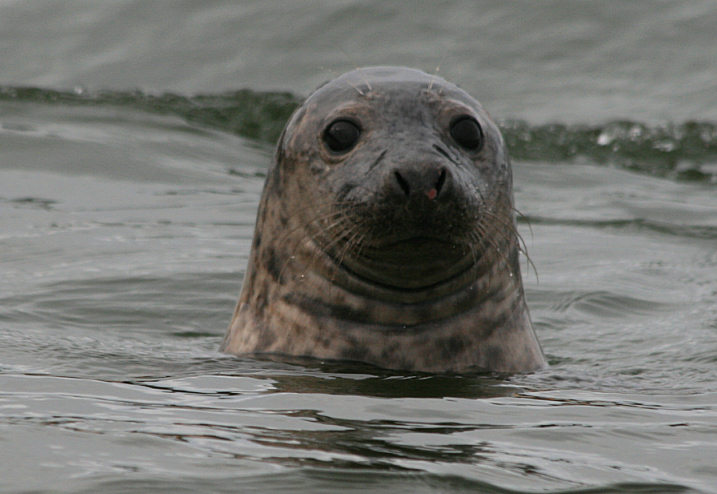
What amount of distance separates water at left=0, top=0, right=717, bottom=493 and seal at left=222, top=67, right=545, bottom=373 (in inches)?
7.5

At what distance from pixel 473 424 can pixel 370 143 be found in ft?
4.12

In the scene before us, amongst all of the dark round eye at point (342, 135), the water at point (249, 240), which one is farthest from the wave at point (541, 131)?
the dark round eye at point (342, 135)

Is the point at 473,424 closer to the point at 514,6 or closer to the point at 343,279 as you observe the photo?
the point at 343,279

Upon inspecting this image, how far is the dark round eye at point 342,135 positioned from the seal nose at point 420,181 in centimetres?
51

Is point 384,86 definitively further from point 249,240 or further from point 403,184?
point 249,240

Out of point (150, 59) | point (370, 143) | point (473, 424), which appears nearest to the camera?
point (473, 424)

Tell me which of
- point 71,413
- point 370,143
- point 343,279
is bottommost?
point 71,413

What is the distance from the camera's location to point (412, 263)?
15.9 feet

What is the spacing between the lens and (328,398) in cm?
432

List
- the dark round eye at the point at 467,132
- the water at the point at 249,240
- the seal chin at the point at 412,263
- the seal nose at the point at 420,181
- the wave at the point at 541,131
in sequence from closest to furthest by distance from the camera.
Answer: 1. the water at the point at 249,240
2. the seal nose at the point at 420,181
3. the seal chin at the point at 412,263
4. the dark round eye at the point at 467,132
5. the wave at the point at 541,131

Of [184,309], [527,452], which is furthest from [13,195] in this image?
[527,452]

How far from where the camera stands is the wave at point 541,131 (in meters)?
11.7

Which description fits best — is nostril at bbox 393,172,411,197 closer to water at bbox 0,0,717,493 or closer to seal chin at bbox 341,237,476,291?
seal chin at bbox 341,237,476,291

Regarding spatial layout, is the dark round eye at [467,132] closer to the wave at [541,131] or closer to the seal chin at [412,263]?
the seal chin at [412,263]
